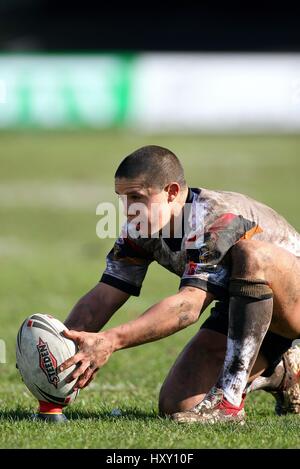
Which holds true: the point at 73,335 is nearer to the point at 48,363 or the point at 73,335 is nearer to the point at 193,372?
the point at 48,363

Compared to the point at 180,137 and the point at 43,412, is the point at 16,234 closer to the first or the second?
the point at 180,137

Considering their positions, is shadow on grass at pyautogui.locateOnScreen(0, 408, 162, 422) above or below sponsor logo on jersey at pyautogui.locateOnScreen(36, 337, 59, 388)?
below

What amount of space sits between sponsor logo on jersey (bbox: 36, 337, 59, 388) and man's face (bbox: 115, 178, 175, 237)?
88 centimetres

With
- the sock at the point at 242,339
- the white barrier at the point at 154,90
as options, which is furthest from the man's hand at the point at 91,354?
the white barrier at the point at 154,90

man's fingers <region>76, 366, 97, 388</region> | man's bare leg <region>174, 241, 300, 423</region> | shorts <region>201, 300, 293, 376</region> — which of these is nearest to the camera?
man's fingers <region>76, 366, 97, 388</region>

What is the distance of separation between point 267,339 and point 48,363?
1.44 m

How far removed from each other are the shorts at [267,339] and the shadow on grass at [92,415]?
671 millimetres

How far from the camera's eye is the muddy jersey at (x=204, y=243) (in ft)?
17.8

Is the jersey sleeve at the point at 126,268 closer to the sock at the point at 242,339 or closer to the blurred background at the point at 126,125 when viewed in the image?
the sock at the point at 242,339

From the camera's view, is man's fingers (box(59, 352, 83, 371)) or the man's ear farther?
the man's ear

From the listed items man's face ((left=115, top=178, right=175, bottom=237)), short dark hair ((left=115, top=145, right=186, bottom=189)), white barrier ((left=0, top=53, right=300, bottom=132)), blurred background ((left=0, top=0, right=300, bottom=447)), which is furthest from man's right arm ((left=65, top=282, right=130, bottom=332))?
white barrier ((left=0, top=53, right=300, bottom=132))

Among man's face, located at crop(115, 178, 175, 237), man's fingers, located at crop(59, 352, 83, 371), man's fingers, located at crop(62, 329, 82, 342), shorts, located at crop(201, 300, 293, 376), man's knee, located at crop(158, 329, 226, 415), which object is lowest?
man's knee, located at crop(158, 329, 226, 415)

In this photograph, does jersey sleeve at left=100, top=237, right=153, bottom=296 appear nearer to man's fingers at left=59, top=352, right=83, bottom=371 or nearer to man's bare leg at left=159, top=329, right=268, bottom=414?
man's bare leg at left=159, top=329, right=268, bottom=414

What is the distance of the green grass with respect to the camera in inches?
198
